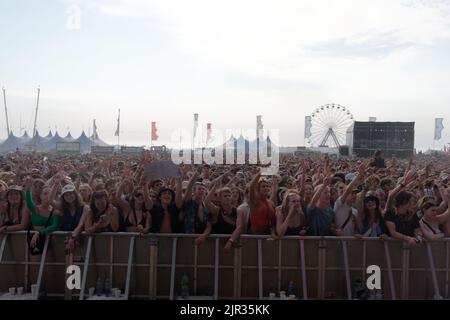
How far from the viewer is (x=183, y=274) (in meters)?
6.27

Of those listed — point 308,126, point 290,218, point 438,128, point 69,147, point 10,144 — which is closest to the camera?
point 290,218

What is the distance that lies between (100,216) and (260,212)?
2.01 meters

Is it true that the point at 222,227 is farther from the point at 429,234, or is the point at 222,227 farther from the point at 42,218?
the point at 429,234

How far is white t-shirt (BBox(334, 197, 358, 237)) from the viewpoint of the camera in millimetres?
6523

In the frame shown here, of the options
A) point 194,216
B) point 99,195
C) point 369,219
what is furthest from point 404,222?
point 99,195

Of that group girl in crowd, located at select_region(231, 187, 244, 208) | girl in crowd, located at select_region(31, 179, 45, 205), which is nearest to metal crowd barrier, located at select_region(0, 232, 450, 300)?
girl in crowd, located at select_region(231, 187, 244, 208)

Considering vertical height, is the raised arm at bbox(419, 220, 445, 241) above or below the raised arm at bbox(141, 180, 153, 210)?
below

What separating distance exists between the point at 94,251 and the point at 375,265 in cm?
347

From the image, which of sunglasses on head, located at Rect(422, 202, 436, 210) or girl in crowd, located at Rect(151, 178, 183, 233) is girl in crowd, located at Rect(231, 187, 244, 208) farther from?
sunglasses on head, located at Rect(422, 202, 436, 210)

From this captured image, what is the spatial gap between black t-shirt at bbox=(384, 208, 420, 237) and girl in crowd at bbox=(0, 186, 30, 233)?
4.59 m

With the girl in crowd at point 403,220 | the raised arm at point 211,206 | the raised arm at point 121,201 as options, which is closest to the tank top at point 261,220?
the raised arm at point 211,206

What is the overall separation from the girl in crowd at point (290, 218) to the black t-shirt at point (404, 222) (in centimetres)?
110

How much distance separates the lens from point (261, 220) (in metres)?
6.39

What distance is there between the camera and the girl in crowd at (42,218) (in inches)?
244
